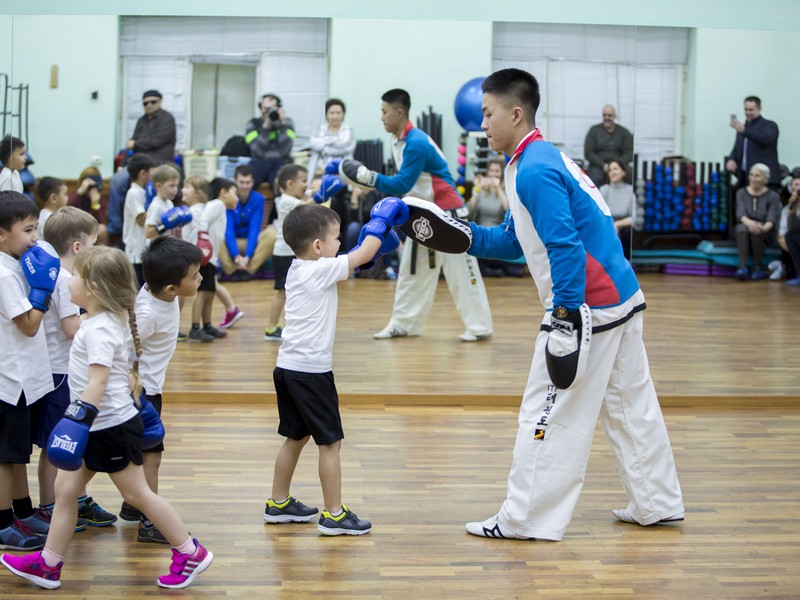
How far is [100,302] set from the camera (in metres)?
3.06

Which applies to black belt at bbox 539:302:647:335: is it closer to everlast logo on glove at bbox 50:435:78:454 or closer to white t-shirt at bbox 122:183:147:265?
everlast logo on glove at bbox 50:435:78:454

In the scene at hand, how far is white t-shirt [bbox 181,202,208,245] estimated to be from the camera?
6.82 meters

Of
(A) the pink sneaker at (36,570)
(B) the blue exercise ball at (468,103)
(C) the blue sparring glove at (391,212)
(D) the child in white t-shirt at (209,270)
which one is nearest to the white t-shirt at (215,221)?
(D) the child in white t-shirt at (209,270)

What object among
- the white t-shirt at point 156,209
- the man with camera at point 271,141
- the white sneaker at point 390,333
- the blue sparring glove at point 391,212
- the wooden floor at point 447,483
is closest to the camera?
the wooden floor at point 447,483

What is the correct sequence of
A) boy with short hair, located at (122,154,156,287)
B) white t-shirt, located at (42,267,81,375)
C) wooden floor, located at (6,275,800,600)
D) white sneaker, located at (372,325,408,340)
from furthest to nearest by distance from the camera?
white sneaker, located at (372,325,408,340), boy with short hair, located at (122,154,156,287), white t-shirt, located at (42,267,81,375), wooden floor, located at (6,275,800,600)

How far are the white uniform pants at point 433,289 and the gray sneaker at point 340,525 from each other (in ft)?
11.7

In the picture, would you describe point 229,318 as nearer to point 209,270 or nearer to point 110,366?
point 209,270

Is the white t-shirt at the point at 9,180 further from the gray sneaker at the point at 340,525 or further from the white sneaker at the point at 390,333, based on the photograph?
the gray sneaker at the point at 340,525

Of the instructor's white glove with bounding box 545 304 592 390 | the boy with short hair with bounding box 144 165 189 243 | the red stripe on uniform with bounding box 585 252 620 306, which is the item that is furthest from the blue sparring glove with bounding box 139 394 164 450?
the boy with short hair with bounding box 144 165 189 243

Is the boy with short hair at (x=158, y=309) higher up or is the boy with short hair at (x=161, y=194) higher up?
the boy with short hair at (x=161, y=194)

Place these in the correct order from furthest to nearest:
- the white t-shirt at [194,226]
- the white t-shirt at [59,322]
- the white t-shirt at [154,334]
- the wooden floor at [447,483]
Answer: the white t-shirt at [194,226] < the white t-shirt at [59,322] < the white t-shirt at [154,334] < the wooden floor at [447,483]

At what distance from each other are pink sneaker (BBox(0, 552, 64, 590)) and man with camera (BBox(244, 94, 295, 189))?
23.0ft

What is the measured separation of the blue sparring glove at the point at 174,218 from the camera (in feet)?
20.8

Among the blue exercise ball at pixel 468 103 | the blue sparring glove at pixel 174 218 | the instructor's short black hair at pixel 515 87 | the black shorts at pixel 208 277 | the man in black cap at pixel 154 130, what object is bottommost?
the black shorts at pixel 208 277
